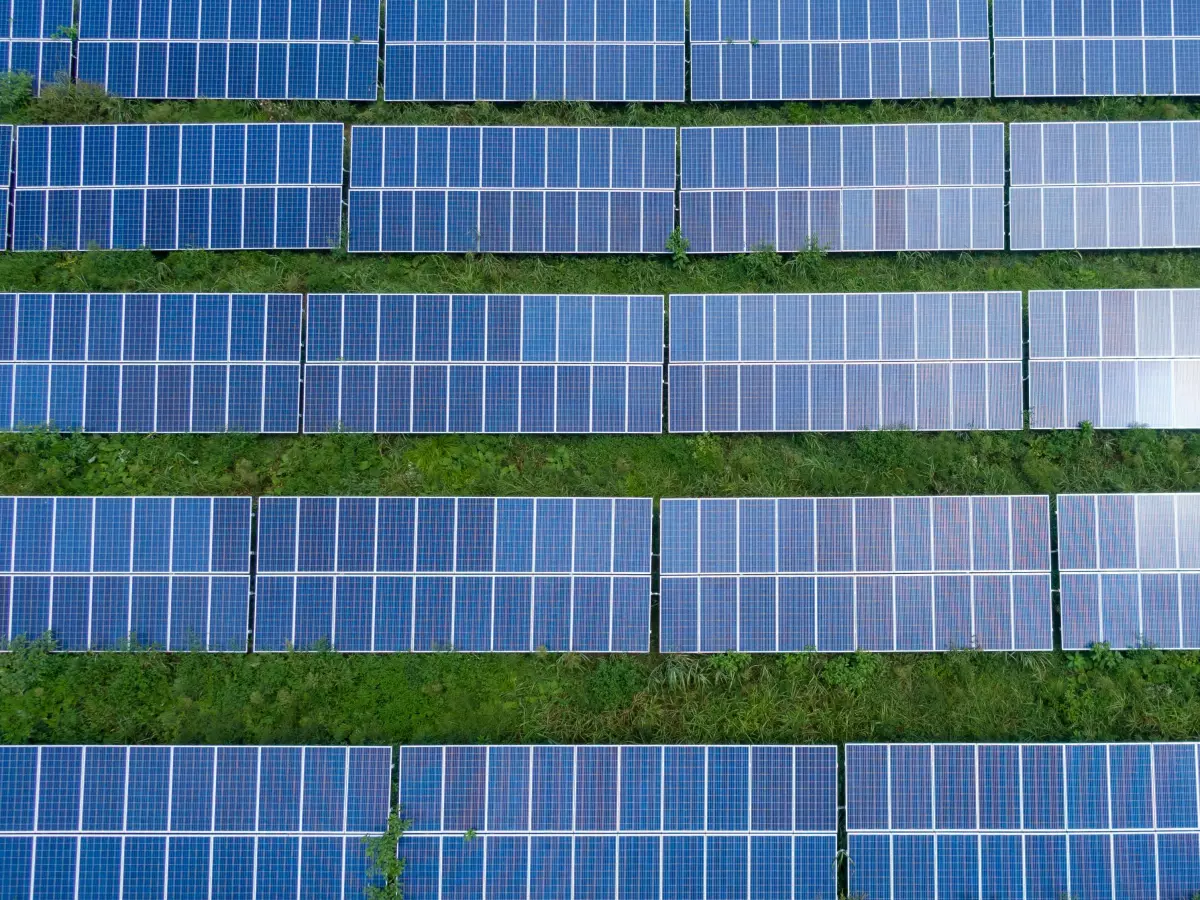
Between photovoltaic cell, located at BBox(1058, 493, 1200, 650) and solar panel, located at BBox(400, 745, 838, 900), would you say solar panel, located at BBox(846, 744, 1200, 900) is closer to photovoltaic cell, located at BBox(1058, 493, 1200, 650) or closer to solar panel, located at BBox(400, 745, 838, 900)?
solar panel, located at BBox(400, 745, 838, 900)

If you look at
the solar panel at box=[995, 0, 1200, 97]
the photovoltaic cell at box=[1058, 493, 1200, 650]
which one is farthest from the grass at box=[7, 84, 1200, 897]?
the photovoltaic cell at box=[1058, 493, 1200, 650]

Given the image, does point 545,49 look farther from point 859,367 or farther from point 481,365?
point 859,367

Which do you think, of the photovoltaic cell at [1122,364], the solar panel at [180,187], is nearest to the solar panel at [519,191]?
the solar panel at [180,187]

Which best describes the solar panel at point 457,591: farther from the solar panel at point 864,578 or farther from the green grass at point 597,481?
the solar panel at point 864,578

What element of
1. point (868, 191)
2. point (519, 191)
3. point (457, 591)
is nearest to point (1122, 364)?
point (868, 191)

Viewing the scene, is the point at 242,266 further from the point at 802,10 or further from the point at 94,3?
the point at 802,10

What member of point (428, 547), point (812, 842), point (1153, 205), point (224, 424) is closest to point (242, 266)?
point (224, 424)
